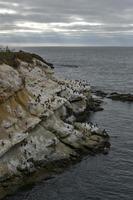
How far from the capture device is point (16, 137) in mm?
40688

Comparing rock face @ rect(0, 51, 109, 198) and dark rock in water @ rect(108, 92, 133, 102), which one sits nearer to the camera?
rock face @ rect(0, 51, 109, 198)

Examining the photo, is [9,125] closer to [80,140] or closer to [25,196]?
[25,196]

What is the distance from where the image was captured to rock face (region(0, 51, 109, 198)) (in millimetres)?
39781

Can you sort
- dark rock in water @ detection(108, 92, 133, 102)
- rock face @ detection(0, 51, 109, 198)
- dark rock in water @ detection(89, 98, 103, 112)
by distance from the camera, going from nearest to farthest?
rock face @ detection(0, 51, 109, 198) < dark rock in water @ detection(89, 98, 103, 112) < dark rock in water @ detection(108, 92, 133, 102)

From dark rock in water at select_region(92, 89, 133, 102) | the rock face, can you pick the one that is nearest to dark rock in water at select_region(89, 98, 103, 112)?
dark rock in water at select_region(92, 89, 133, 102)

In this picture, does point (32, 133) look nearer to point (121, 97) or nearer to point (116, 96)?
point (121, 97)

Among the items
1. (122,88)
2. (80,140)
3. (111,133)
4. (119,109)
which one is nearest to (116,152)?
(80,140)

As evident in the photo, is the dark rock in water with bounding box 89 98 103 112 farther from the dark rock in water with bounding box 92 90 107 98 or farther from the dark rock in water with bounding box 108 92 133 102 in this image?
the dark rock in water with bounding box 92 90 107 98

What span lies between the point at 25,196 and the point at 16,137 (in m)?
6.12

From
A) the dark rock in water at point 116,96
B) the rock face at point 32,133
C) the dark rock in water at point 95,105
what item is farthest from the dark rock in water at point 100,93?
the rock face at point 32,133

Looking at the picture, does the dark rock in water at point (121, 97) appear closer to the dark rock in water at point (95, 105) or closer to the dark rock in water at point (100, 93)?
the dark rock in water at point (100, 93)

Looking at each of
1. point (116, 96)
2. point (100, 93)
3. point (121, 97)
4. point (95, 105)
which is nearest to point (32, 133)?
point (95, 105)

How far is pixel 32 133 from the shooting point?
146 ft

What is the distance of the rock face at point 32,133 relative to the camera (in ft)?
131
